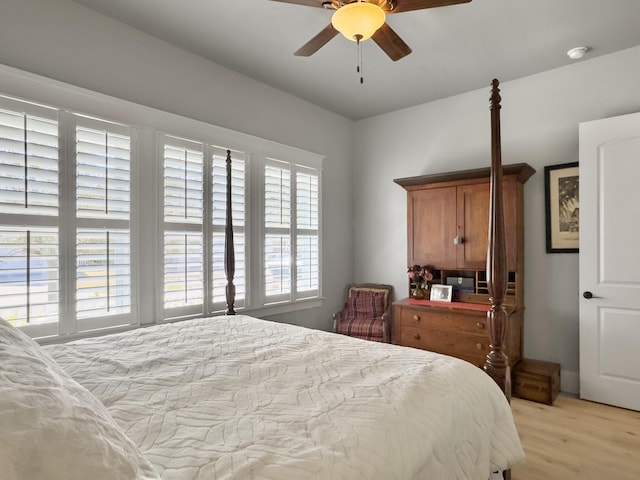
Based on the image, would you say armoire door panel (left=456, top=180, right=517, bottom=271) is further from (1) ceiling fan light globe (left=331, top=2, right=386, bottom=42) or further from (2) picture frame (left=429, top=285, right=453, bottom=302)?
(1) ceiling fan light globe (left=331, top=2, right=386, bottom=42)

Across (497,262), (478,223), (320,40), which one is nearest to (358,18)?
(320,40)

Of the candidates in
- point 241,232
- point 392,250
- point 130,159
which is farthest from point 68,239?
point 392,250

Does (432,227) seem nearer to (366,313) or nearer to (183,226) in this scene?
(366,313)

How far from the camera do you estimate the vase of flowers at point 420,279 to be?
3.83 m

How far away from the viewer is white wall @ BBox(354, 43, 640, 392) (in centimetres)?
319

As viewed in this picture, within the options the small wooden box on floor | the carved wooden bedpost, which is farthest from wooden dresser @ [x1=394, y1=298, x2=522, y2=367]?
the carved wooden bedpost

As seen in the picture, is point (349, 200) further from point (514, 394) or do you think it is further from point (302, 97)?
point (514, 394)

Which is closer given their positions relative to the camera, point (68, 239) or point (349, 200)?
point (68, 239)

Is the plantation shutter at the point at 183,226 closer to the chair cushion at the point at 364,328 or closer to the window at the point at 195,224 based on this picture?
the window at the point at 195,224

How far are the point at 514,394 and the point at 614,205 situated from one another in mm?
1774

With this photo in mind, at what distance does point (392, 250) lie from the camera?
4461mm

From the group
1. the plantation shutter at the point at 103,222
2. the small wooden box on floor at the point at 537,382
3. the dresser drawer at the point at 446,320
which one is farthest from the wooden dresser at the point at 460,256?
the plantation shutter at the point at 103,222

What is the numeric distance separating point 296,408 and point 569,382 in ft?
10.7

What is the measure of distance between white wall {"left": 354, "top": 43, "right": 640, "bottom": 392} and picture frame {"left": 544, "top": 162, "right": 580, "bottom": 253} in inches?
2.7
